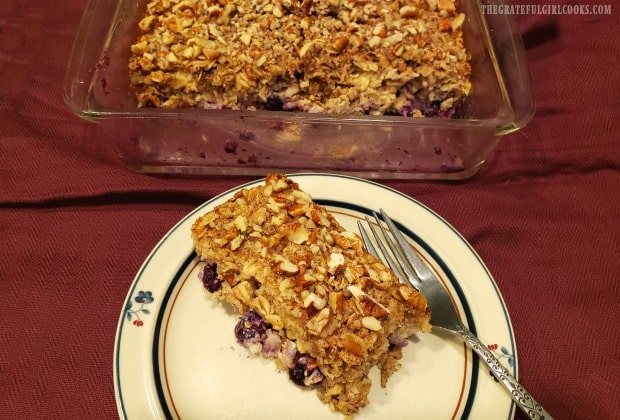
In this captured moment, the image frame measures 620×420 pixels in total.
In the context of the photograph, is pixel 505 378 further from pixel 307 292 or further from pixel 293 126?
pixel 293 126

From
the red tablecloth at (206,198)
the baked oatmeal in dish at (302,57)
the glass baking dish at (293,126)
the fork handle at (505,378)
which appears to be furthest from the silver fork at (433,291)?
the baked oatmeal in dish at (302,57)

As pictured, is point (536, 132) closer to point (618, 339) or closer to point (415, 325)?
point (618, 339)

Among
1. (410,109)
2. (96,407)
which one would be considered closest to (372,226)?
(410,109)

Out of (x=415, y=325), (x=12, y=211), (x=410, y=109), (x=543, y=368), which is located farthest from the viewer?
(x=410, y=109)

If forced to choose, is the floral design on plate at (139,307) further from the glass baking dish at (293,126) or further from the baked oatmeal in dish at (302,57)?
the baked oatmeal in dish at (302,57)

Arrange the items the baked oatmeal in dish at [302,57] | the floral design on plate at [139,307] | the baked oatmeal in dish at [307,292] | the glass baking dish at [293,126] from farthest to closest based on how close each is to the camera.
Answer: the baked oatmeal in dish at [302,57] < the glass baking dish at [293,126] < the floral design on plate at [139,307] < the baked oatmeal in dish at [307,292]

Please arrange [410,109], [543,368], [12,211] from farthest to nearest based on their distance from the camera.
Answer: [410,109], [12,211], [543,368]

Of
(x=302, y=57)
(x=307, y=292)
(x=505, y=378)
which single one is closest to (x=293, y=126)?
(x=302, y=57)
